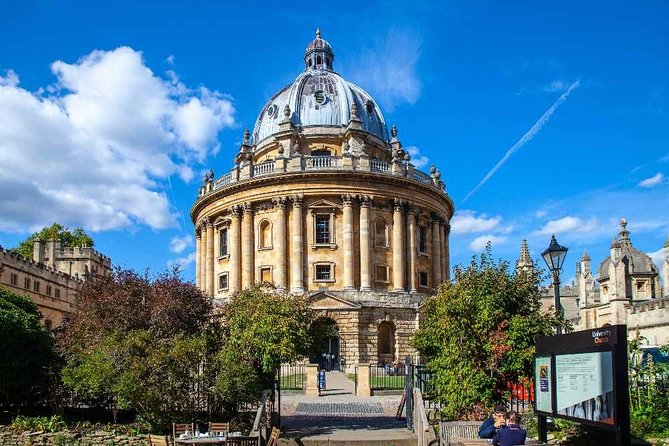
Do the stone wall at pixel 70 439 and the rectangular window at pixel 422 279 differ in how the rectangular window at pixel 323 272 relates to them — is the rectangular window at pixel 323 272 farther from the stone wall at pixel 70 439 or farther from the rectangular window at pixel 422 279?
the stone wall at pixel 70 439

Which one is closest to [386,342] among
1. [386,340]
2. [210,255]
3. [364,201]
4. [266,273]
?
[386,340]

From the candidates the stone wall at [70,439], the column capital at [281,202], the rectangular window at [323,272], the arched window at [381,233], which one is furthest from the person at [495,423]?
the arched window at [381,233]

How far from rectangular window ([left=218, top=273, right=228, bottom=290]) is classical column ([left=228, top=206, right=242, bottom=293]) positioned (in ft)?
4.33

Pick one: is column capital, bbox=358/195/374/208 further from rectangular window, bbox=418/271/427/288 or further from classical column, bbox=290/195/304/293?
rectangular window, bbox=418/271/427/288

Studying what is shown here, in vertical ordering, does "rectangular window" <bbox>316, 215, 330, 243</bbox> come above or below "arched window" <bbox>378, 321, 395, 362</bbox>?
above

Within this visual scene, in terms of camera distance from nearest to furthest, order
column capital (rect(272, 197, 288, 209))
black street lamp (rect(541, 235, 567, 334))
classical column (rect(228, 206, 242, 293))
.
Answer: black street lamp (rect(541, 235, 567, 334)) → column capital (rect(272, 197, 288, 209)) → classical column (rect(228, 206, 242, 293))

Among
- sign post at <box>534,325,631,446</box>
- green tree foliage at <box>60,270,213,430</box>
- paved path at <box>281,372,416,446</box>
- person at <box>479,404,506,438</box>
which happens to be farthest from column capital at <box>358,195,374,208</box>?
person at <box>479,404,506,438</box>

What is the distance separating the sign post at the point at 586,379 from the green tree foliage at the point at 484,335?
5070 millimetres

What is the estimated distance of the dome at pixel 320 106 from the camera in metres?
54.5

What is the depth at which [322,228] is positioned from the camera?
48.1m

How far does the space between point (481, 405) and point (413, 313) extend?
28.6 meters

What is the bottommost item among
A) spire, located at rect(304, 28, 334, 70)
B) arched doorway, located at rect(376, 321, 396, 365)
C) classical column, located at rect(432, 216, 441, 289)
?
arched doorway, located at rect(376, 321, 396, 365)

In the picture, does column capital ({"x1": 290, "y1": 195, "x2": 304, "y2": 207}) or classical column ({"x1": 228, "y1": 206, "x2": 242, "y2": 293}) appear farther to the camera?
classical column ({"x1": 228, "y1": 206, "x2": 242, "y2": 293})

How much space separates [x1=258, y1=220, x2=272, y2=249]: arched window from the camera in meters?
48.8
